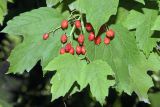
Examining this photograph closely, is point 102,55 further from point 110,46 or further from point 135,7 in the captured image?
point 135,7

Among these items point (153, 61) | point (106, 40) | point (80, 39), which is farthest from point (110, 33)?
point (153, 61)

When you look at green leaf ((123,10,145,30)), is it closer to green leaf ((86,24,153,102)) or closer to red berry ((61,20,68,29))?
green leaf ((86,24,153,102))

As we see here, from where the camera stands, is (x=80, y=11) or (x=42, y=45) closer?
(x=80, y=11)

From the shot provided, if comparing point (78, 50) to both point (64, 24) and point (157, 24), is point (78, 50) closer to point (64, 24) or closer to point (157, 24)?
point (64, 24)

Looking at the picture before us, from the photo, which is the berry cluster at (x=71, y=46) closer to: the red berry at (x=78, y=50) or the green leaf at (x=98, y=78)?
the red berry at (x=78, y=50)

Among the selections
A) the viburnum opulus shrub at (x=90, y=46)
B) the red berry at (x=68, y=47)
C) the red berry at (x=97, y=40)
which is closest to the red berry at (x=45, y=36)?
the viburnum opulus shrub at (x=90, y=46)

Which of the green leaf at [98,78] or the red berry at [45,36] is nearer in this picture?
the green leaf at [98,78]

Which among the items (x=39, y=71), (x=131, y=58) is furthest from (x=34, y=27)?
(x=39, y=71)
